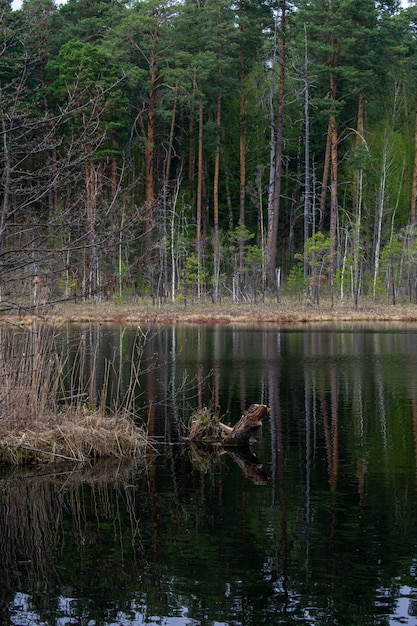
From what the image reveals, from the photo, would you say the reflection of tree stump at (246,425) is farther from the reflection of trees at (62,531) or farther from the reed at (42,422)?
the reflection of trees at (62,531)

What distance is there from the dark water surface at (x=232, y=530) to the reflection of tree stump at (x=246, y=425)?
0.27 m

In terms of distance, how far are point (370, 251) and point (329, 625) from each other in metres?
43.1

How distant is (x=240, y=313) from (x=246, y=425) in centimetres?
2373

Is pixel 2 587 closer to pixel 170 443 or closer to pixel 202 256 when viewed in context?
pixel 170 443

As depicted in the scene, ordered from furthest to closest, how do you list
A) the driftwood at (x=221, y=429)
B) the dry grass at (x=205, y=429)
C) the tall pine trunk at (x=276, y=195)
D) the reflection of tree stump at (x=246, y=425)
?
1. the tall pine trunk at (x=276, y=195)
2. the dry grass at (x=205, y=429)
3. the driftwood at (x=221, y=429)
4. the reflection of tree stump at (x=246, y=425)

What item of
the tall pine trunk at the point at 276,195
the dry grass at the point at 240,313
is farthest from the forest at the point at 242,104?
the dry grass at the point at 240,313

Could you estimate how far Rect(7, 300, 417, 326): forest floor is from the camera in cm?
3234

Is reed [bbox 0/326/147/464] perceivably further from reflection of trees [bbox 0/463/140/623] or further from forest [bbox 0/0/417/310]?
forest [bbox 0/0/417/310]

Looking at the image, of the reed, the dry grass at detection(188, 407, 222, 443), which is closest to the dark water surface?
the dry grass at detection(188, 407, 222, 443)

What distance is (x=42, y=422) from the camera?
9.99 meters

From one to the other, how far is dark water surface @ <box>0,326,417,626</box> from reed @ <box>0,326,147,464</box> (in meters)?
0.38

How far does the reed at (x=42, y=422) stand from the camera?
A: 971cm

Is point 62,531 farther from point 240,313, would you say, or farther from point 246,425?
point 240,313

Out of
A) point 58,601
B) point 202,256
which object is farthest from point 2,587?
point 202,256
